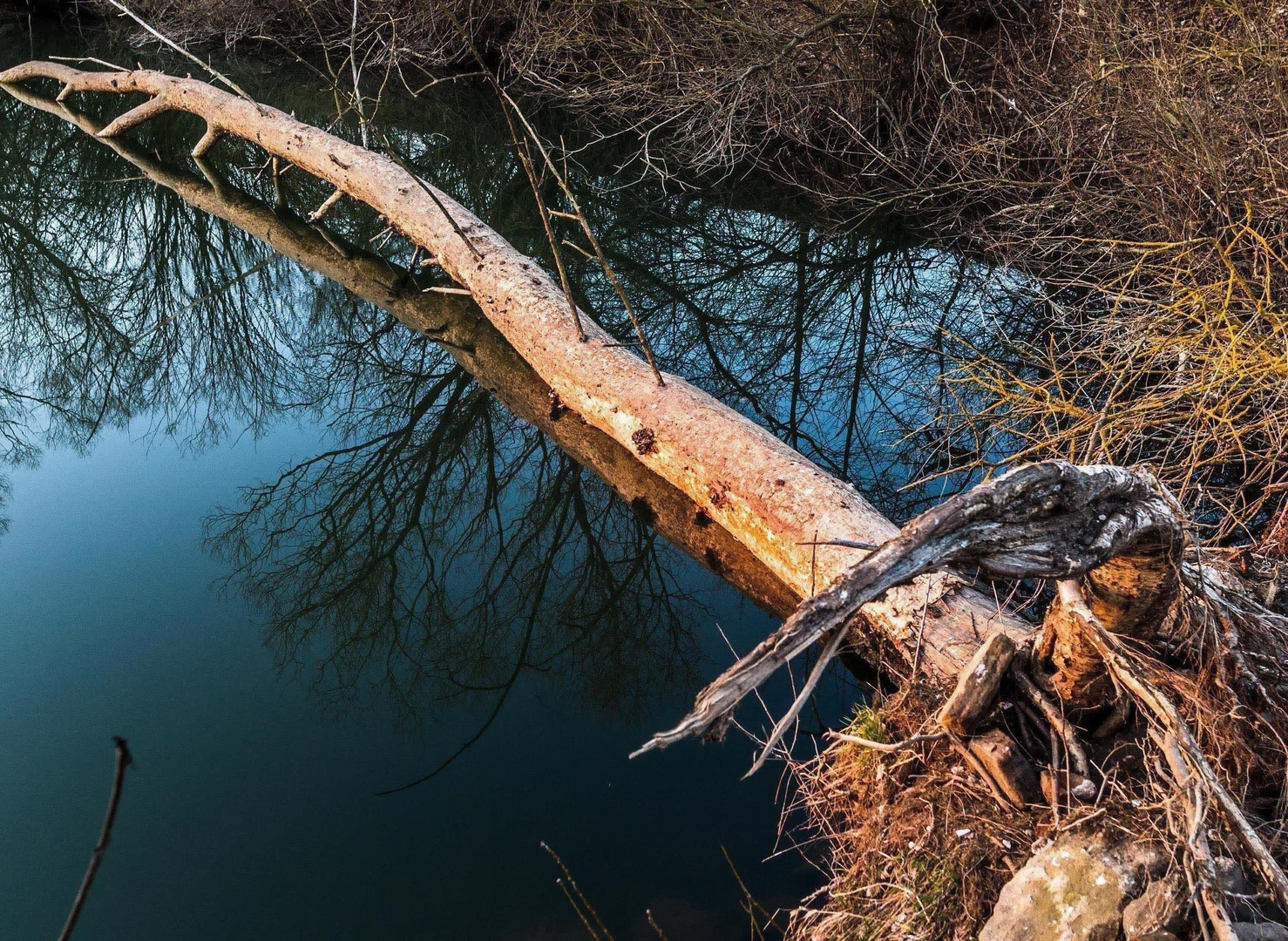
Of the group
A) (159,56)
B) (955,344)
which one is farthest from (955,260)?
(159,56)

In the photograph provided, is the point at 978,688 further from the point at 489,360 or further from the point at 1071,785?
Result: the point at 489,360

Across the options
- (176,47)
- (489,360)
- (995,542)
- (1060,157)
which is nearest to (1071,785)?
(995,542)

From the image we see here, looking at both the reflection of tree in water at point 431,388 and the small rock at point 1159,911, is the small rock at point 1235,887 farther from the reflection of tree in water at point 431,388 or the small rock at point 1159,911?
the reflection of tree in water at point 431,388

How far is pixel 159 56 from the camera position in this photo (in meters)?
15.7

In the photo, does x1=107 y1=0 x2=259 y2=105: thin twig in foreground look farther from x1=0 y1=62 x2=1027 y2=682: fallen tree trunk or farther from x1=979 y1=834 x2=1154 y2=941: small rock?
x1=979 y1=834 x2=1154 y2=941: small rock

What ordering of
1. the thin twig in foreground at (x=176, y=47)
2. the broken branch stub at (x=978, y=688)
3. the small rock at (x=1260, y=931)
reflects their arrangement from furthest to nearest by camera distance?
the thin twig in foreground at (x=176, y=47), the broken branch stub at (x=978, y=688), the small rock at (x=1260, y=931)

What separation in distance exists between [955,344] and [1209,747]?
4115 mm

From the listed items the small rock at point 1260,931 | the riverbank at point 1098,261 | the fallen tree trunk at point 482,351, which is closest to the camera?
the small rock at point 1260,931

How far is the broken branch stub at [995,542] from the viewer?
62.1 inches

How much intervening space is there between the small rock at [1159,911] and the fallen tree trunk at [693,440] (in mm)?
721

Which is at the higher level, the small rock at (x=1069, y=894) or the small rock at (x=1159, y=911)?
the small rock at (x=1069, y=894)

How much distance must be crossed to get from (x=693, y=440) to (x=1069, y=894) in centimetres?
257

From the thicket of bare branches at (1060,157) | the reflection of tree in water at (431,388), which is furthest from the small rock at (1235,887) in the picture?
the reflection of tree in water at (431,388)

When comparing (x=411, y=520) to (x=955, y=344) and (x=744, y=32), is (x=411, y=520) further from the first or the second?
(x=744, y=32)
